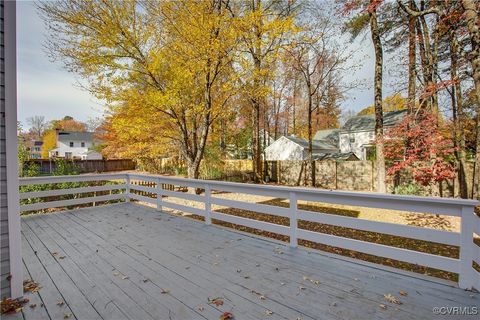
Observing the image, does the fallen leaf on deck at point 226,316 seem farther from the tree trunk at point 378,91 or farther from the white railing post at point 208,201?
the tree trunk at point 378,91

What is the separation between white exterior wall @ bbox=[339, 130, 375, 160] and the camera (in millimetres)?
22469

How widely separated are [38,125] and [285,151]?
190 ft

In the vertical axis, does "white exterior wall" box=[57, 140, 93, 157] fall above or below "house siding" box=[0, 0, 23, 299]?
above

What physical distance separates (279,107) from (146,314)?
23.7 m

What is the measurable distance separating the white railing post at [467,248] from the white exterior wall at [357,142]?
21.3m

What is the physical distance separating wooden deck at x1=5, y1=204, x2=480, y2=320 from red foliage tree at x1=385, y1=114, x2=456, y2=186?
5262 millimetres

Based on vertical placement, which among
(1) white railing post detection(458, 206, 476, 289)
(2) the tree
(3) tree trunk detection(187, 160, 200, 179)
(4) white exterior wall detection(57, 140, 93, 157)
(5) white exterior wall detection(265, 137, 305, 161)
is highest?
(2) the tree

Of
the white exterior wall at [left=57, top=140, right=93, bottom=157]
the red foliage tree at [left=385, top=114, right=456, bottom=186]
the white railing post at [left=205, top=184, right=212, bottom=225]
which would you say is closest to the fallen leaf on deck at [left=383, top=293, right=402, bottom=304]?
the white railing post at [left=205, top=184, right=212, bottom=225]

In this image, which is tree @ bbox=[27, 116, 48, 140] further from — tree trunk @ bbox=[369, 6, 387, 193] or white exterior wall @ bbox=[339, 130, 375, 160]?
tree trunk @ bbox=[369, 6, 387, 193]

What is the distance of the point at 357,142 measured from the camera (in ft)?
76.9

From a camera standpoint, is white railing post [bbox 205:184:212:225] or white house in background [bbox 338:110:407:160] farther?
white house in background [bbox 338:110:407:160]

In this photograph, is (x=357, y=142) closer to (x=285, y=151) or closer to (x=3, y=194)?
(x=285, y=151)

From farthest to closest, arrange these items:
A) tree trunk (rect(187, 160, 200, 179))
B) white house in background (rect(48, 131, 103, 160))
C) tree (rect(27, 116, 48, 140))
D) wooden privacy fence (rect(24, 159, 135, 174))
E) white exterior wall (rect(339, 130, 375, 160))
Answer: tree (rect(27, 116, 48, 140))
white house in background (rect(48, 131, 103, 160))
wooden privacy fence (rect(24, 159, 135, 174))
white exterior wall (rect(339, 130, 375, 160))
tree trunk (rect(187, 160, 200, 179))

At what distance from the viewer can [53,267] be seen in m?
3.04
